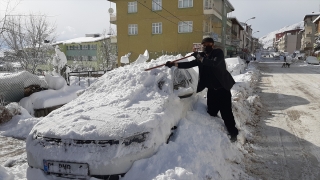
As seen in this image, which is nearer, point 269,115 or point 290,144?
→ point 290,144

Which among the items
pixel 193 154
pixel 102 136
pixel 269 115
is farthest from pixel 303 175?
pixel 269 115

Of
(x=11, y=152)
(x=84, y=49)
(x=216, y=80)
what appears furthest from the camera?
(x=84, y=49)

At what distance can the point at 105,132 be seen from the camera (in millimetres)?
2998

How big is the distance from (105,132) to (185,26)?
2644cm

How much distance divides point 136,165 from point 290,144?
11.5ft

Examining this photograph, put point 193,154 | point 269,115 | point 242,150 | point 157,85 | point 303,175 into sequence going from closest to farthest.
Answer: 1. point 193,154
2. point 303,175
3. point 157,85
4. point 242,150
5. point 269,115

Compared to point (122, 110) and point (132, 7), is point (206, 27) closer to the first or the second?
point (132, 7)

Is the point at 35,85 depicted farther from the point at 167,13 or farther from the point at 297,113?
the point at 167,13

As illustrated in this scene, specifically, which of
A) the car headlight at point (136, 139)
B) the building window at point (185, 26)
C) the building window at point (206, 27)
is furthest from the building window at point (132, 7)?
the car headlight at point (136, 139)

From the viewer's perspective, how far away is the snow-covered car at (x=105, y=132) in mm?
2893

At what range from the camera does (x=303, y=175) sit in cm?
382

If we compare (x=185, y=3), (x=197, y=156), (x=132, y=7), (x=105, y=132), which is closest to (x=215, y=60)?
(x=197, y=156)

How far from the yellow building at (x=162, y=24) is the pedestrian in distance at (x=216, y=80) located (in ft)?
75.8

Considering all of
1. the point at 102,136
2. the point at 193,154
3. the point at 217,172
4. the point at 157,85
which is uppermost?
the point at 157,85
